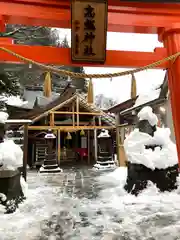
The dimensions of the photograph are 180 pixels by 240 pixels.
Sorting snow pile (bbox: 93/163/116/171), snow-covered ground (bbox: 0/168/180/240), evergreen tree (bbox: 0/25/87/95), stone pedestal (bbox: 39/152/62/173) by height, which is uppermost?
evergreen tree (bbox: 0/25/87/95)

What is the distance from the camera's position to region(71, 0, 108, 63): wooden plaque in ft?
9.84

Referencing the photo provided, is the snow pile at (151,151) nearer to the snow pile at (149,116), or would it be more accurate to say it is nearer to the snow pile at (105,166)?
the snow pile at (149,116)

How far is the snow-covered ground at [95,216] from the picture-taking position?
3586 millimetres

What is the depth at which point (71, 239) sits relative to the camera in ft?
11.2

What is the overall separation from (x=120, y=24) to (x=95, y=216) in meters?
3.90

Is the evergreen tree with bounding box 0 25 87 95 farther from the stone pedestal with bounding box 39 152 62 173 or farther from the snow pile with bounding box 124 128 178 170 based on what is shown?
the snow pile with bounding box 124 128 178 170

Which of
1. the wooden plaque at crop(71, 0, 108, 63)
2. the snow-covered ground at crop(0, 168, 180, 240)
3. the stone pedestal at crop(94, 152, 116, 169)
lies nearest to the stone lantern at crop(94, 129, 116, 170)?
the stone pedestal at crop(94, 152, 116, 169)

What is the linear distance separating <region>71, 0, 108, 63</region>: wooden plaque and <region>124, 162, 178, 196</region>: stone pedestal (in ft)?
14.2

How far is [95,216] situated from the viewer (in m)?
4.50

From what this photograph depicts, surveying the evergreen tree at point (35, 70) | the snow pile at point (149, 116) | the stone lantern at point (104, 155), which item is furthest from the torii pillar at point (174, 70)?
the evergreen tree at point (35, 70)

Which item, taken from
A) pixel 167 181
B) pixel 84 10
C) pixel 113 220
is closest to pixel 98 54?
pixel 84 10

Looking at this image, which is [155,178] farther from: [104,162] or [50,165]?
[50,165]

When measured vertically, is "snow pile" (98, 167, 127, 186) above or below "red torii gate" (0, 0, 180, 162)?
below

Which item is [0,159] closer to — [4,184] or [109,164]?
[4,184]
